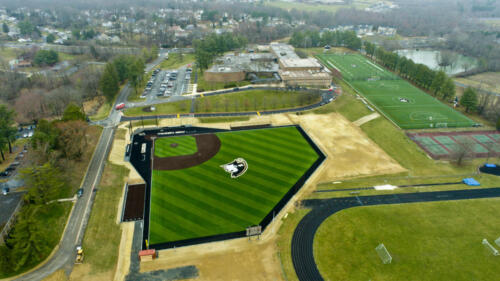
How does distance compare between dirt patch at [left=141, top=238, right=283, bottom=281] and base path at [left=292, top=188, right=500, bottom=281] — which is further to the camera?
base path at [left=292, top=188, right=500, bottom=281]

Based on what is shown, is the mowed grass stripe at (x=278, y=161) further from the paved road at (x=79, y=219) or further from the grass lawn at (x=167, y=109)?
the paved road at (x=79, y=219)

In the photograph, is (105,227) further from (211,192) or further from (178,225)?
(211,192)

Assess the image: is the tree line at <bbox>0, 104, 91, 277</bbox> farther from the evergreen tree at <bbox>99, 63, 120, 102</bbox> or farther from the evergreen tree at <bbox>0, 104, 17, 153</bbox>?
the evergreen tree at <bbox>99, 63, 120, 102</bbox>

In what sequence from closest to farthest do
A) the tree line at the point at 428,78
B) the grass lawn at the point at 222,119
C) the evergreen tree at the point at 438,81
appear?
the grass lawn at the point at 222,119
the tree line at the point at 428,78
the evergreen tree at the point at 438,81

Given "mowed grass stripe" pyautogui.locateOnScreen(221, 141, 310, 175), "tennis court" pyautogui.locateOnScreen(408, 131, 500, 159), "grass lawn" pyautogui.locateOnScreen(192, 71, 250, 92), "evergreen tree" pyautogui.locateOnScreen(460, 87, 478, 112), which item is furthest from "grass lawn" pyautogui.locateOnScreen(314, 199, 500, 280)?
"grass lawn" pyautogui.locateOnScreen(192, 71, 250, 92)

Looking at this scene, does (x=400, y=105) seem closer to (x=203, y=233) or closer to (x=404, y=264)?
(x=404, y=264)

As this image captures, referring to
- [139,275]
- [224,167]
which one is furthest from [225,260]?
[224,167]

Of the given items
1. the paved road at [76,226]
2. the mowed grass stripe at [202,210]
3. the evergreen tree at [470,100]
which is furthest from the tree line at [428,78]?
the paved road at [76,226]
